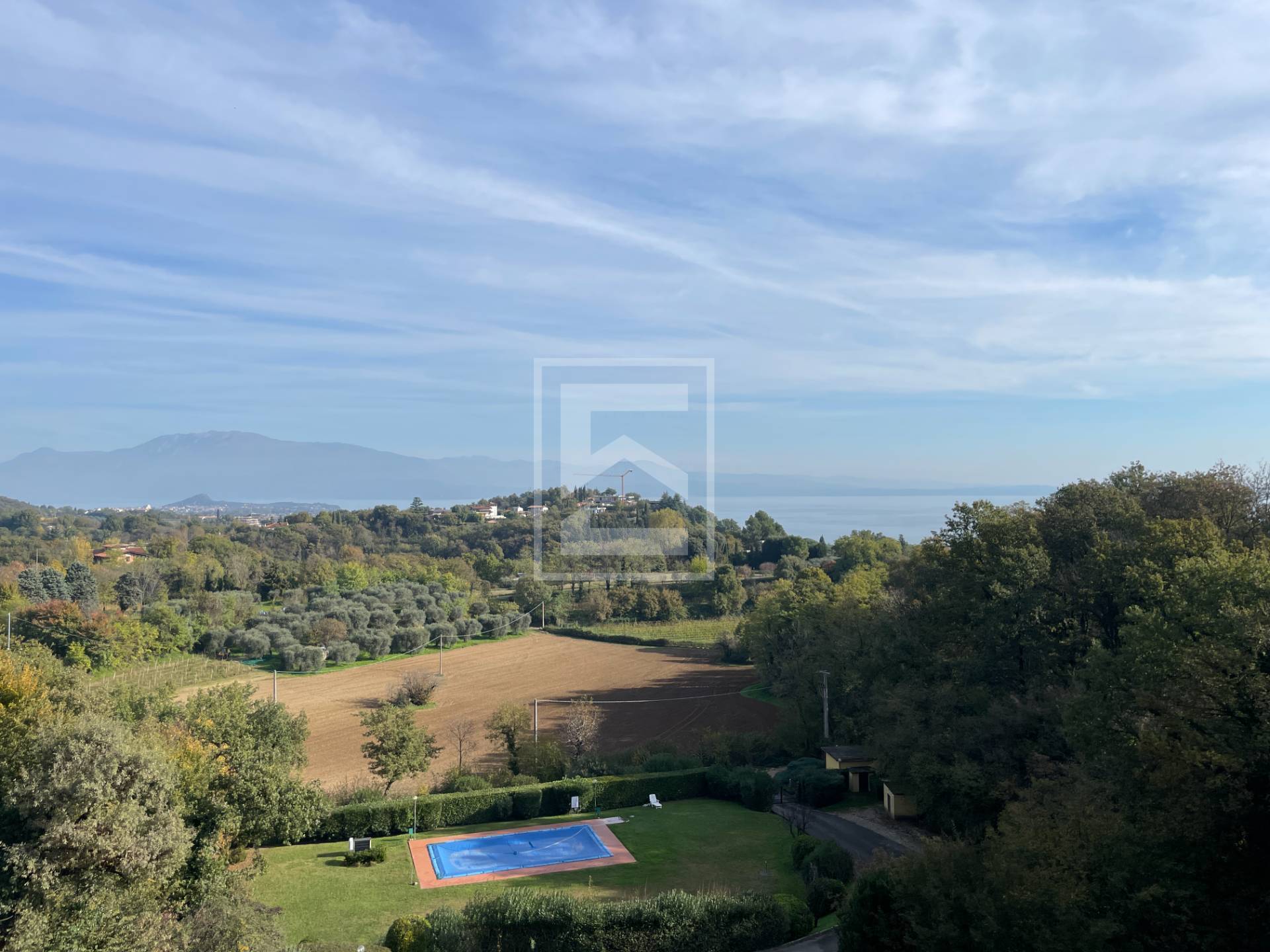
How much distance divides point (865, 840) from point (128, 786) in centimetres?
1793

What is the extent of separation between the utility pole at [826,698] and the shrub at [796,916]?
568 inches

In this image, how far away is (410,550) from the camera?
101688 mm

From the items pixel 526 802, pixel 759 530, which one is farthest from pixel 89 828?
pixel 759 530

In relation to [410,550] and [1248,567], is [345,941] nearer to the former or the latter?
[1248,567]

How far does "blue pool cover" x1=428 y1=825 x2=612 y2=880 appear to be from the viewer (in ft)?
69.6

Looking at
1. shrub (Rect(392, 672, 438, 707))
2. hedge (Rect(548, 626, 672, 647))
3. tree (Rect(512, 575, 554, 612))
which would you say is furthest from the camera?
tree (Rect(512, 575, 554, 612))

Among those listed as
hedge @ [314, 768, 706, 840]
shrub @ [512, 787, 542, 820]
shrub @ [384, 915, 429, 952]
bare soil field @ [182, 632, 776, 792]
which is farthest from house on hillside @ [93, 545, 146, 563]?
shrub @ [384, 915, 429, 952]

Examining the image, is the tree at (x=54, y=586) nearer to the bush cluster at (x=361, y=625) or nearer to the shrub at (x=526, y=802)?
the bush cluster at (x=361, y=625)

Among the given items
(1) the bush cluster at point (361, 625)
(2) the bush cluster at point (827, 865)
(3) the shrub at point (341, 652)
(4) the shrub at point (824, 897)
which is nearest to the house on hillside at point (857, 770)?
(2) the bush cluster at point (827, 865)

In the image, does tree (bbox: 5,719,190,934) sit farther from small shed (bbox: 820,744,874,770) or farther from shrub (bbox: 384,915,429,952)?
small shed (bbox: 820,744,874,770)

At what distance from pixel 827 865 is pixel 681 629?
45.3m

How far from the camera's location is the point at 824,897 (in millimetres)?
17766

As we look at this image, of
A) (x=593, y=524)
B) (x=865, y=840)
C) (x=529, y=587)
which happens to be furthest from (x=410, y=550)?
(x=865, y=840)

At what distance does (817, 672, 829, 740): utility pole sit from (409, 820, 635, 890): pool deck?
10.1m
